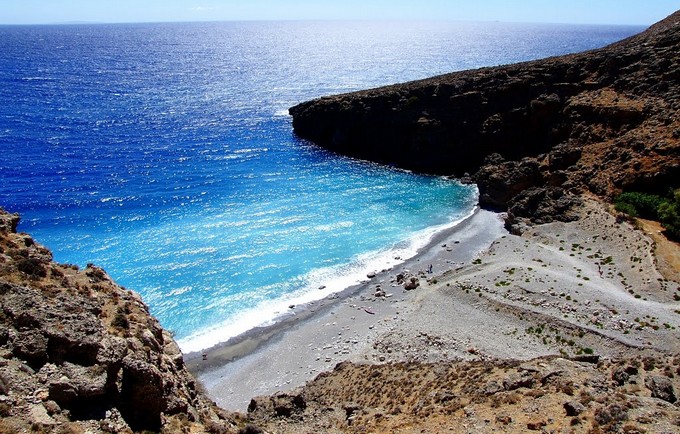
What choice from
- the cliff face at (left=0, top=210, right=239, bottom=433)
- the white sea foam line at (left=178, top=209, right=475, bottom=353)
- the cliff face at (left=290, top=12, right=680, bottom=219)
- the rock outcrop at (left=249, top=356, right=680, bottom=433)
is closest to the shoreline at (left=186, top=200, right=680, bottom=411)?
the white sea foam line at (left=178, top=209, right=475, bottom=353)

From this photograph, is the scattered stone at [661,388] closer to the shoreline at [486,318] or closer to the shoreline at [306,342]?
the shoreline at [486,318]

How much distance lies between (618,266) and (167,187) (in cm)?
5718

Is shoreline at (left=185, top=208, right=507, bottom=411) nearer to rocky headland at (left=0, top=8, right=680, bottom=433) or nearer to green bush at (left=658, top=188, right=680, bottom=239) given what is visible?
rocky headland at (left=0, top=8, right=680, bottom=433)

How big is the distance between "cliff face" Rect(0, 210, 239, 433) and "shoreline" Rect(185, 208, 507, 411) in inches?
469

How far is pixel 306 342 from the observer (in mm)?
39781

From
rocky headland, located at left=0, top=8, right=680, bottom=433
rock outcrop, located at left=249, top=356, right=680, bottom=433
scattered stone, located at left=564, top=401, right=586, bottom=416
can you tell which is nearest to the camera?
rocky headland, located at left=0, top=8, right=680, bottom=433

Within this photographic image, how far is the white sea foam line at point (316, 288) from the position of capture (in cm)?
4059

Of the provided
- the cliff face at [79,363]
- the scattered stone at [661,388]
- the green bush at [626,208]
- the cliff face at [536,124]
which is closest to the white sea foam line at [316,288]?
the cliff face at [536,124]

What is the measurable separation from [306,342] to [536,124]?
55.5 m

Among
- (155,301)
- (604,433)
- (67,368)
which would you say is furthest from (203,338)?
(604,433)

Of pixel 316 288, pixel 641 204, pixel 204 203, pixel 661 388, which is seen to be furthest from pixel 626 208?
pixel 204 203

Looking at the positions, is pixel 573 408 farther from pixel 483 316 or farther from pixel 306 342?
pixel 306 342

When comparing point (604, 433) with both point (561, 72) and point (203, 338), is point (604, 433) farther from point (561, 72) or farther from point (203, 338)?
point (561, 72)

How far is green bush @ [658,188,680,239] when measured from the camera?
4697cm
